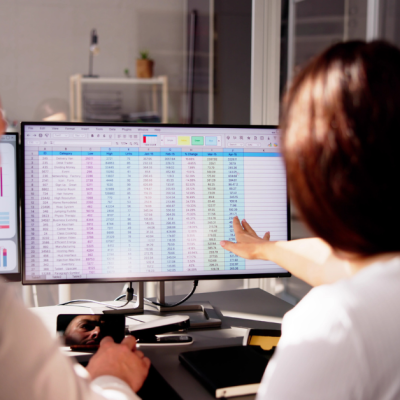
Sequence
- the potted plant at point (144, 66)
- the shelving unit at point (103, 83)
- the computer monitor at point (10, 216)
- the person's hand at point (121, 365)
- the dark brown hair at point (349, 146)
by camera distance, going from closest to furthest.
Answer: the dark brown hair at point (349, 146) → the person's hand at point (121, 365) → the computer monitor at point (10, 216) → the shelving unit at point (103, 83) → the potted plant at point (144, 66)

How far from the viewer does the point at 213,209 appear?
1.04 m

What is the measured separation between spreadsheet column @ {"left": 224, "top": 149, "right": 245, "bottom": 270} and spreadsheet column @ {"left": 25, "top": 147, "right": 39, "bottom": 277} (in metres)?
0.43

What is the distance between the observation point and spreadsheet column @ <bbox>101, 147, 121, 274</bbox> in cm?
100

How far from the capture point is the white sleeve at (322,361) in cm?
40

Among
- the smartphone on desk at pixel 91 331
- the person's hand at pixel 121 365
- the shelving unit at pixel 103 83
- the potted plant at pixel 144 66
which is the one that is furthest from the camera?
the potted plant at pixel 144 66

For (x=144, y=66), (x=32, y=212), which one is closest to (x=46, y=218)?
(x=32, y=212)

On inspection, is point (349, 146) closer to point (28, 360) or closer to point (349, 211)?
point (349, 211)

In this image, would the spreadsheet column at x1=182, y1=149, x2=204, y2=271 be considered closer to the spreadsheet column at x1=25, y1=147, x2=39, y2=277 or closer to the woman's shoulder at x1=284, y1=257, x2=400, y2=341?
the spreadsheet column at x1=25, y1=147, x2=39, y2=277

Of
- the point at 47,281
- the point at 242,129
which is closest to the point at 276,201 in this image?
the point at 242,129

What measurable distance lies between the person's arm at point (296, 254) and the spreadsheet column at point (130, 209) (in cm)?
21

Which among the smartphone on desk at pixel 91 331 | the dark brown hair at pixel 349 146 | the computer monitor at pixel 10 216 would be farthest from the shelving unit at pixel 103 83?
the dark brown hair at pixel 349 146

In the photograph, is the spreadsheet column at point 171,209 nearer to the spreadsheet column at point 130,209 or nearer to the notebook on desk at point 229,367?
the spreadsheet column at point 130,209

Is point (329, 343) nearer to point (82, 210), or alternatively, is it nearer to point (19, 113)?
point (82, 210)

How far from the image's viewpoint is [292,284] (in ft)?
6.57
